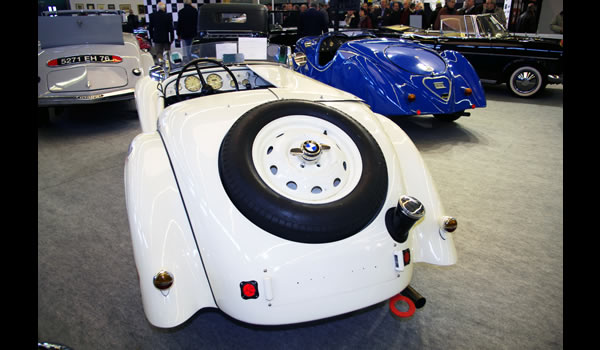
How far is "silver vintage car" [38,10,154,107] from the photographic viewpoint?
451 centimetres

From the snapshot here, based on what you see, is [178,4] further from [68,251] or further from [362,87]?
[68,251]

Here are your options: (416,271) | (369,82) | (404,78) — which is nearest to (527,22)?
(404,78)

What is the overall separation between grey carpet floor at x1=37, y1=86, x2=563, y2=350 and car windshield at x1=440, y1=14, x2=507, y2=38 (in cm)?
328

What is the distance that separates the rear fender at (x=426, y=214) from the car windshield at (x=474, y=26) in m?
5.78

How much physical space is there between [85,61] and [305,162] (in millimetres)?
4454

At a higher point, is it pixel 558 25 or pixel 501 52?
pixel 558 25

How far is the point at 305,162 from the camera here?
5.49ft

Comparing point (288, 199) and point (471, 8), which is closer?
point (288, 199)

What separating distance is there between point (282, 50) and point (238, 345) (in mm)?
2422

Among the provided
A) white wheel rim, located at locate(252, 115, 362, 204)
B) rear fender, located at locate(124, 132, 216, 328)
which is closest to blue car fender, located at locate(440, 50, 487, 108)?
white wheel rim, located at locate(252, 115, 362, 204)

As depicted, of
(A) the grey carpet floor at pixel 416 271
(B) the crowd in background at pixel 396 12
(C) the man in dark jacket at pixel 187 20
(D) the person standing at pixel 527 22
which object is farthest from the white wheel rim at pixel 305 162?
(D) the person standing at pixel 527 22

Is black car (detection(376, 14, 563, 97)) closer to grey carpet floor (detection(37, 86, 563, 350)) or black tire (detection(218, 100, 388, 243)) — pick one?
grey carpet floor (detection(37, 86, 563, 350))

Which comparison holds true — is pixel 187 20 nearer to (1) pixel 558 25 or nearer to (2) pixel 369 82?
(2) pixel 369 82
